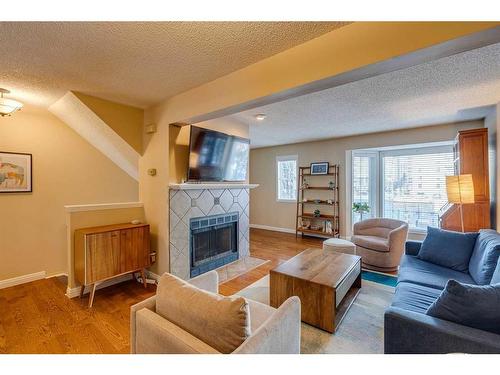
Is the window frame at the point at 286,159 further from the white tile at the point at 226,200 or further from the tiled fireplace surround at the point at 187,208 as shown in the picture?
the white tile at the point at 226,200

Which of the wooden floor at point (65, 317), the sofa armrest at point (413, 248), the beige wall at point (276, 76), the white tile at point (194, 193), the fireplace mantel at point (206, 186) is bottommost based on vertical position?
the wooden floor at point (65, 317)

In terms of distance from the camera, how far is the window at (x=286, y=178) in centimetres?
618

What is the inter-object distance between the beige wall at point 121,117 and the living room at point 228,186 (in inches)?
0.8

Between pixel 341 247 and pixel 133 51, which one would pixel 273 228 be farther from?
pixel 133 51

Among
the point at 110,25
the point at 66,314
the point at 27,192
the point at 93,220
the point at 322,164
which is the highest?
the point at 110,25

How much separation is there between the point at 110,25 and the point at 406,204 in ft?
18.2

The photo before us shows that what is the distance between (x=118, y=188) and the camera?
4117 millimetres

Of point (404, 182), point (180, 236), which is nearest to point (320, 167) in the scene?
point (404, 182)

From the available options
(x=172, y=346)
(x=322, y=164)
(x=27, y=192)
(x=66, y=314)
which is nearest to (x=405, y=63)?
(x=172, y=346)

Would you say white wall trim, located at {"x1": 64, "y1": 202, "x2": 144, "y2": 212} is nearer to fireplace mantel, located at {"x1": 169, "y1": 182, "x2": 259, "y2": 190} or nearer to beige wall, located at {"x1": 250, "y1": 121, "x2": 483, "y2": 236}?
fireplace mantel, located at {"x1": 169, "y1": 182, "x2": 259, "y2": 190}

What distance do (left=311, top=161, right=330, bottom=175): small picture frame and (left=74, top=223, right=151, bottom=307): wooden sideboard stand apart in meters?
4.03

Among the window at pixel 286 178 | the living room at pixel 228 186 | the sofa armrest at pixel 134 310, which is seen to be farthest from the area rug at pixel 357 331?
the window at pixel 286 178

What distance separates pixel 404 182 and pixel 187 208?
4492 mm
